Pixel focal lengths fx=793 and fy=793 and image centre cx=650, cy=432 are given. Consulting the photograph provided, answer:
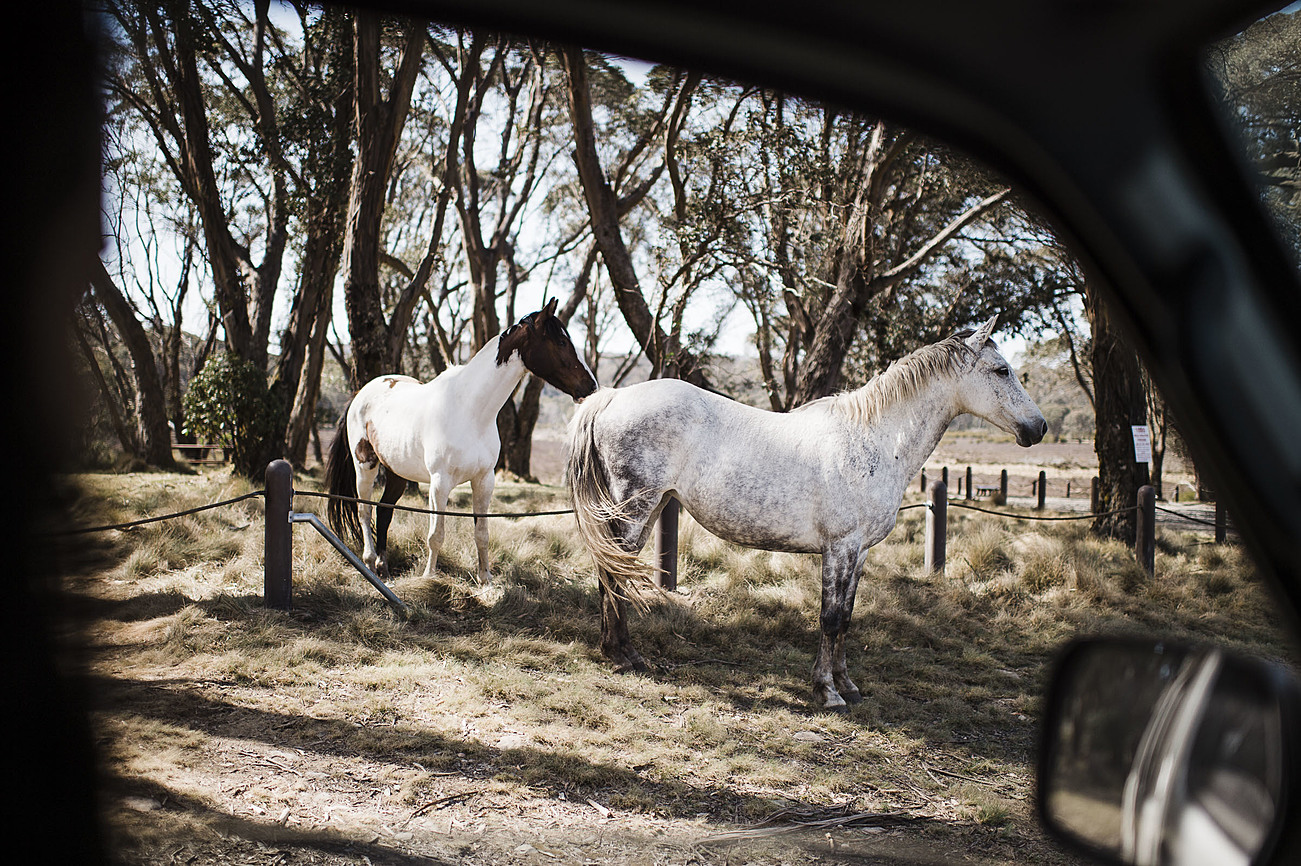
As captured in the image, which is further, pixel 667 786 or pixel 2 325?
pixel 667 786

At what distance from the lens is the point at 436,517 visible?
6.15 metres

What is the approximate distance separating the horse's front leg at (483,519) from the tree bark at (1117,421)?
7.09 meters

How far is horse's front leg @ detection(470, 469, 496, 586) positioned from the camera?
612cm

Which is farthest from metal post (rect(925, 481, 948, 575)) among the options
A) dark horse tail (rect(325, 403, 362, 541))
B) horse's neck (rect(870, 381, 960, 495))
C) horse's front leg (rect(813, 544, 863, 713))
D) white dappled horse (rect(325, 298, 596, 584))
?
dark horse tail (rect(325, 403, 362, 541))

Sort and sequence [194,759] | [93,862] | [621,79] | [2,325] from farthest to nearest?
[621,79] → [194,759] → [93,862] → [2,325]

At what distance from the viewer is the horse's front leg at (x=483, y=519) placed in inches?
241

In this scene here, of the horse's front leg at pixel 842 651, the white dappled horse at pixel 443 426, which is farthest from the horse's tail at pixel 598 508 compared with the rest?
the horse's front leg at pixel 842 651

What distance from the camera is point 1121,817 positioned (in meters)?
0.84

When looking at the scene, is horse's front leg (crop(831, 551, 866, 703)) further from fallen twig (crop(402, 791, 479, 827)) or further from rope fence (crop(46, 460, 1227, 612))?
fallen twig (crop(402, 791, 479, 827))

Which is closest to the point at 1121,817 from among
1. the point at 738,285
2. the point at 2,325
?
the point at 2,325

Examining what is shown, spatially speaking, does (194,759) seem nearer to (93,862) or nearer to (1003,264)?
(93,862)

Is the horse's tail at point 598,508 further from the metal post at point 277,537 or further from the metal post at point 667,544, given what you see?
the metal post at point 277,537

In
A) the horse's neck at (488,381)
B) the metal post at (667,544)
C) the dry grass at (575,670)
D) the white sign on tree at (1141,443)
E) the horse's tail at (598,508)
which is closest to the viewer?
the dry grass at (575,670)

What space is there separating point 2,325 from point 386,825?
2319 millimetres
